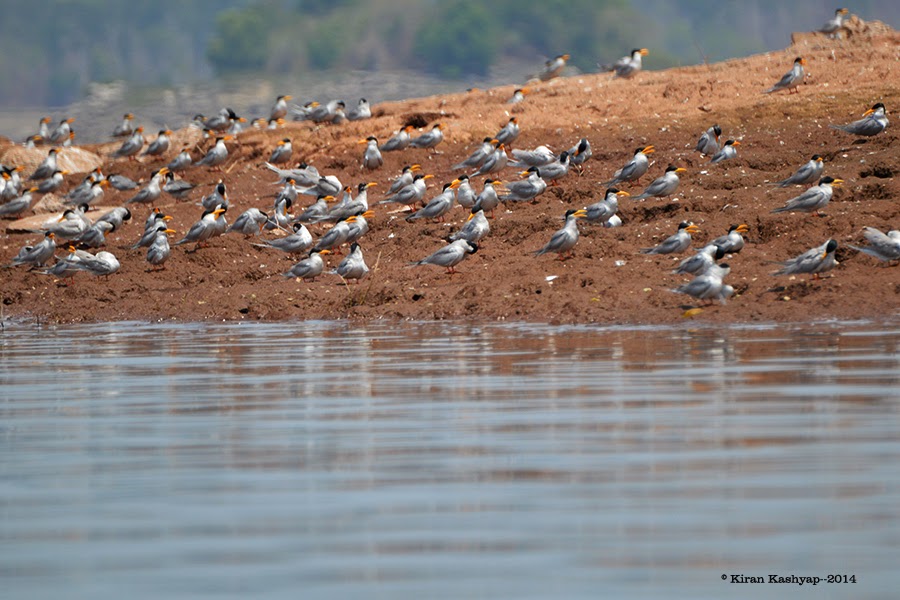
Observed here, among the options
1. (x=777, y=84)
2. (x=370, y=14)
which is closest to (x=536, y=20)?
(x=370, y=14)

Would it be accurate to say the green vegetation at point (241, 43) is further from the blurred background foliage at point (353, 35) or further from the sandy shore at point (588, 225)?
the sandy shore at point (588, 225)

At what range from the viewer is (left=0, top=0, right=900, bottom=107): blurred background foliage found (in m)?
42.2

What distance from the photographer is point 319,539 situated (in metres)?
5.91

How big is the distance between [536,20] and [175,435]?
145 ft

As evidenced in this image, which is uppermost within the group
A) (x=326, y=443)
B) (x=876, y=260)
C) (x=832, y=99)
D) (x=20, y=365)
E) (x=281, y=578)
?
(x=832, y=99)

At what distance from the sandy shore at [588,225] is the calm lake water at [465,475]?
11.6ft

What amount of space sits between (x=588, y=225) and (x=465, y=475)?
40.5ft

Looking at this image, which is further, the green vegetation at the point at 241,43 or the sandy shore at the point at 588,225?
the green vegetation at the point at 241,43

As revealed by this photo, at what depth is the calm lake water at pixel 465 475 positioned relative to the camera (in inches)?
211

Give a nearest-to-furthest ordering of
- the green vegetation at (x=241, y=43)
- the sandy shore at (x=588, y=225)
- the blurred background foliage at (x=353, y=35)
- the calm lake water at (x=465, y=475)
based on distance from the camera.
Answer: the calm lake water at (x=465, y=475)
the sandy shore at (x=588, y=225)
the green vegetation at (x=241, y=43)
the blurred background foliage at (x=353, y=35)

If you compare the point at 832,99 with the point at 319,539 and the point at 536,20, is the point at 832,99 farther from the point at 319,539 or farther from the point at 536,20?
the point at 536,20

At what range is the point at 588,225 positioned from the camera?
19.1 meters

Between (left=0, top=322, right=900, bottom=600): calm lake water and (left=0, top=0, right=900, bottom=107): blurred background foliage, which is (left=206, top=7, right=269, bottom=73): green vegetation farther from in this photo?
(left=0, top=322, right=900, bottom=600): calm lake water

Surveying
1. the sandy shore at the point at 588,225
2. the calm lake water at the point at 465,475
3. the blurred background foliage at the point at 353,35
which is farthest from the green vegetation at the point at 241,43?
the calm lake water at the point at 465,475
